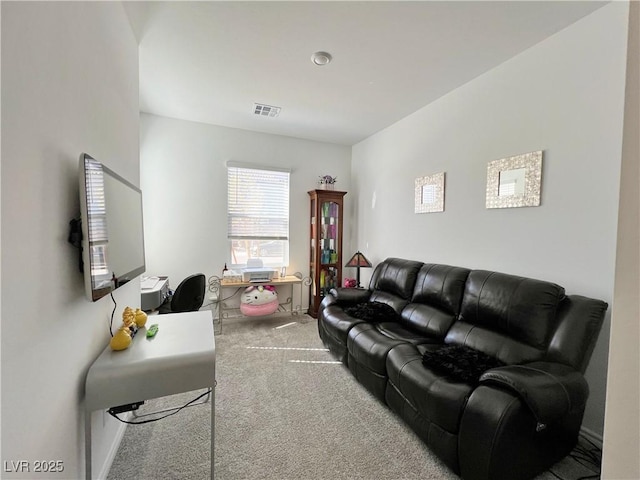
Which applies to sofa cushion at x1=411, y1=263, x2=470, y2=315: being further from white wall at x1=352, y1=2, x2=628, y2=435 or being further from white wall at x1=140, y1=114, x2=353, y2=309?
white wall at x1=140, y1=114, x2=353, y2=309

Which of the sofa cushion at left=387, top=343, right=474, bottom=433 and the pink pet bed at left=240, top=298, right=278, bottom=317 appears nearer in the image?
the sofa cushion at left=387, top=343, right=474, bottom=433

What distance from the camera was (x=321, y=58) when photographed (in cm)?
221

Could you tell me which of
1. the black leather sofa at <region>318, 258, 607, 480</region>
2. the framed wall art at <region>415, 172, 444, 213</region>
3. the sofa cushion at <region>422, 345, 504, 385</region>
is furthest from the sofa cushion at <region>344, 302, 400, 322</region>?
the framed wall art at <region>415, 172, 444, 213</region>

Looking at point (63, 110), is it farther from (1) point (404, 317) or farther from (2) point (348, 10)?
(1) point (404, 317)

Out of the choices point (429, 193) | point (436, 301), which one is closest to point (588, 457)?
point (436, 301)

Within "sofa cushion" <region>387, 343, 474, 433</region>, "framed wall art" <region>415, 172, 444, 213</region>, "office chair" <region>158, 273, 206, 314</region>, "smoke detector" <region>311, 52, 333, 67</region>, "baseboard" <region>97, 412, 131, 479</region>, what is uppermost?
"smoke detector" <region>311, 52, 333, 67</region>

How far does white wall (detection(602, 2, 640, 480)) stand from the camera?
1.82 ft

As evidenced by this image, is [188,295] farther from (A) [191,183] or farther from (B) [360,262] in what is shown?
(B) [360,262]

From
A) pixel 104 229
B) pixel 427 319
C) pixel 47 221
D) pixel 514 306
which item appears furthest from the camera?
pixel 427 319

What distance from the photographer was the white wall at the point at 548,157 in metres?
1.69

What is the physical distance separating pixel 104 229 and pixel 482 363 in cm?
220

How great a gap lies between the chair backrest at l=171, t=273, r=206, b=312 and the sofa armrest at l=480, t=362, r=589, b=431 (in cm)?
252

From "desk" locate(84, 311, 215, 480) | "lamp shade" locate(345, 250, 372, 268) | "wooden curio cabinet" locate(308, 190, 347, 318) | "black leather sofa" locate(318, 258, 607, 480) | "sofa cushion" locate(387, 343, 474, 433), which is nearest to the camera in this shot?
"desk" locate(84, 311, 215, 480)

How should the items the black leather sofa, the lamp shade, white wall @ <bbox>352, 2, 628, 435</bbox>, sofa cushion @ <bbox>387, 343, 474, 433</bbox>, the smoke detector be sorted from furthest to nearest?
the lamp shade, the smoke detector, white wall @ <bbox>352, 2, 628, 435</bbox>, sofa cushion @ <bbox>387, 343, 474, 433</bbox>, the black leather sofa
